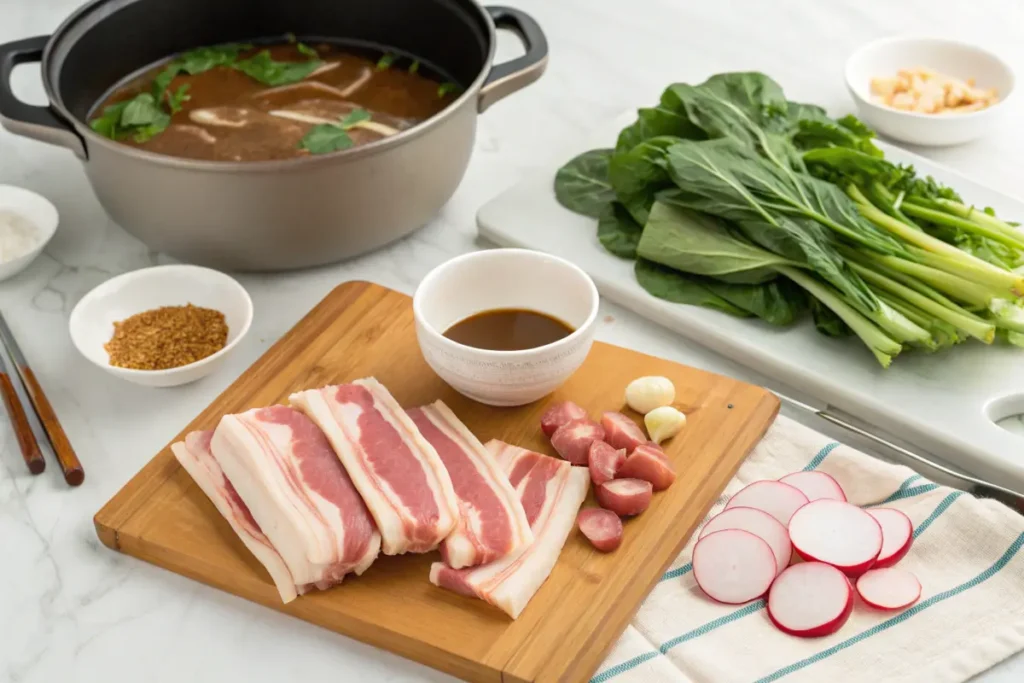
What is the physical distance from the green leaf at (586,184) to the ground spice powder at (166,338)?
0.71 metres

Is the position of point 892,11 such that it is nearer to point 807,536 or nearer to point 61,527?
point 807,536

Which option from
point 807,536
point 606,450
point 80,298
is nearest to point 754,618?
point 807,536

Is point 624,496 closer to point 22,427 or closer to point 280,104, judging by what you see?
point 22,427

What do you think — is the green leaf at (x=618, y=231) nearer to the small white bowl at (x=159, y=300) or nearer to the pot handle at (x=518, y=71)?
the pot handle at (x=518, y=71)

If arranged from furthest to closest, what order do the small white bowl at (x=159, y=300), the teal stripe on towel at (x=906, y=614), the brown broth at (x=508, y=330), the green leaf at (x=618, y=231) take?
the green leaf at (x=618, y=231) < the small white bowl at (x=159, y=300) < the brown broth at (x=508, y=330) < the teal stripe on towel at (x=906, y=614)

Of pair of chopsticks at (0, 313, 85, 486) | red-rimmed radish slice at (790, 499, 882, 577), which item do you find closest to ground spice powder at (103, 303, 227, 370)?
pair of chopsticks at (0, 313, 85, 486)

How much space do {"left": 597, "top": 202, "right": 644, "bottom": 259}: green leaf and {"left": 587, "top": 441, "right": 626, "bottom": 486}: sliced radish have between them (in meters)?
0.55

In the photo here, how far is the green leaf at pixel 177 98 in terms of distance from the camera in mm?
2221

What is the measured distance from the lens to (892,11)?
10.1ft

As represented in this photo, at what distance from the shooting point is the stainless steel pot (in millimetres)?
1887

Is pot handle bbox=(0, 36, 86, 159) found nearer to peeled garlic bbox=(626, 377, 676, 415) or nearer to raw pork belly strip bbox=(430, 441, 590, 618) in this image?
raw pork belly strip bbox=(430, 441, 590, 618)

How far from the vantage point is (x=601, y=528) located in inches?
62.6

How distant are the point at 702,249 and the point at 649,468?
52 centimetres

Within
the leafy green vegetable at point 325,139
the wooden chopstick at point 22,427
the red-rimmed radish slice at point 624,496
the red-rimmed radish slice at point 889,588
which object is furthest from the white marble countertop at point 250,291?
the red-rimmed radish slice at point 624,496
